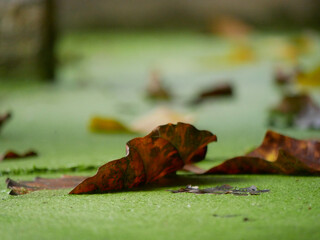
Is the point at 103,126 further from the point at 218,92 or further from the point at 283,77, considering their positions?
the point at 283,77

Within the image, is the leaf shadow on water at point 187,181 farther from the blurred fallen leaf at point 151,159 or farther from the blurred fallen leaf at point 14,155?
the blurred fallen leaf at point 14,155

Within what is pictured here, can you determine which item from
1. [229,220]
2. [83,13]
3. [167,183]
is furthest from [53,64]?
[229,220]

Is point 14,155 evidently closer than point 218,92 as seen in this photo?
Yes

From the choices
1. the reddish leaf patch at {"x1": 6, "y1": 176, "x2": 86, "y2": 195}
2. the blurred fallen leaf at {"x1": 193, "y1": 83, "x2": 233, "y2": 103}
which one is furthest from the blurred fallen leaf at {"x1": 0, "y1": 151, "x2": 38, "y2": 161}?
the blurred fallen leaf at {"x1": 193, "y1": 83, "x2": 233, "y2": 103}

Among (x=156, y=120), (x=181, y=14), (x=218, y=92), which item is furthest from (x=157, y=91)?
(x=181, y=14)

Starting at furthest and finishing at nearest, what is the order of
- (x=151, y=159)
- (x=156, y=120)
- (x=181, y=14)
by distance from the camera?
(x=181, y=14), (x=156, y=120), (x=151, y=159)

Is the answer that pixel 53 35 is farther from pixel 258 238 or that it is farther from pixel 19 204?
pixel 258 238
